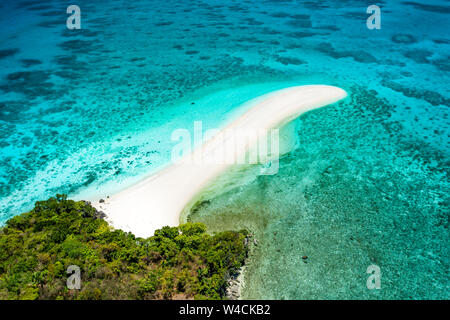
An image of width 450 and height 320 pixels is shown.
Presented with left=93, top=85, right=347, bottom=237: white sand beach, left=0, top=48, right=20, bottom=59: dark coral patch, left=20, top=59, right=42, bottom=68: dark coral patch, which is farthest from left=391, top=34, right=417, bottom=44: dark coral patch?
left=0, top=48, right=20, bottom=59: dark coral patch

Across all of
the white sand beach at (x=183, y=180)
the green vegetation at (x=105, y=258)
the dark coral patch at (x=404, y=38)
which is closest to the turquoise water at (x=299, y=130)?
the dark coral patch at (x=404, y=38)

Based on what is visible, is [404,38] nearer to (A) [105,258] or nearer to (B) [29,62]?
(A) [105,258]

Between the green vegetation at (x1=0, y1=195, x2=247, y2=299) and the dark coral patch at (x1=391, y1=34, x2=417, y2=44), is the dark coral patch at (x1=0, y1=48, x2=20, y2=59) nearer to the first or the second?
the green vegetation at (x1=0, y1=195, x2=247, y2=299)

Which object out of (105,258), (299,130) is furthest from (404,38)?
(105,258)

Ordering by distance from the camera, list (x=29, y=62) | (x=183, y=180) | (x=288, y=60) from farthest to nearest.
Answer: (x=288, y=60), (x=29, y=62), (x=183, y=180)
